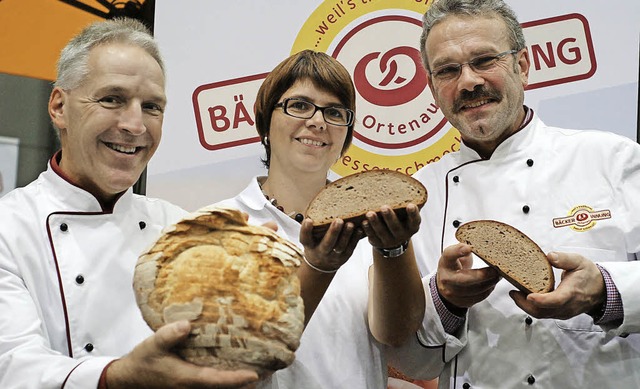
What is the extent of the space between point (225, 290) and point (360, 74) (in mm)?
1833

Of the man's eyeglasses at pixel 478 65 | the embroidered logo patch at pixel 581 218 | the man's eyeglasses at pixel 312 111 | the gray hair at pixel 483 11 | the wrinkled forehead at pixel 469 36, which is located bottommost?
the embroidered logo patch at pixel 581 218

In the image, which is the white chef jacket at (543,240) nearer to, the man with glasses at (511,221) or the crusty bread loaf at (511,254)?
the man with glasses at (511,221)

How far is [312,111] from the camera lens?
2.12 metres

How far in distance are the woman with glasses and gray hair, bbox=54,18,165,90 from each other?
400 mm

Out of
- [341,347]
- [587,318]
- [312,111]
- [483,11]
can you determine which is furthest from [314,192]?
[587,318]

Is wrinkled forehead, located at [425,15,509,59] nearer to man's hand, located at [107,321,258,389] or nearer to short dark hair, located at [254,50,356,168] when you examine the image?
short dark hair, located at [254,50,356,168]

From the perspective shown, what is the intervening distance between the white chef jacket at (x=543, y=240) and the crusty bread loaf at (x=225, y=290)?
72 cm

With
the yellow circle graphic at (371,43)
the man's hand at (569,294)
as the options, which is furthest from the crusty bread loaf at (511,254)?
the yellow circle graphic at (371,43)

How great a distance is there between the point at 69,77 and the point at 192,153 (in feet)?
3.91

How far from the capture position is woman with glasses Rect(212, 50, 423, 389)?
76.2 inches

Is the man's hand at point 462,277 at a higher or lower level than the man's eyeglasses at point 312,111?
lower

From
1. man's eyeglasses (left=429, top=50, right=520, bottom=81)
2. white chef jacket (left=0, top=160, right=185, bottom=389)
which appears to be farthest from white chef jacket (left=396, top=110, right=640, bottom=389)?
white chef jacket (left=0, top=160, right=185, bottom=389)

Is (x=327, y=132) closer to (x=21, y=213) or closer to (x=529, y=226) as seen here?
(x=529, y=226)

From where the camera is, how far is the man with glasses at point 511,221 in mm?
1858
